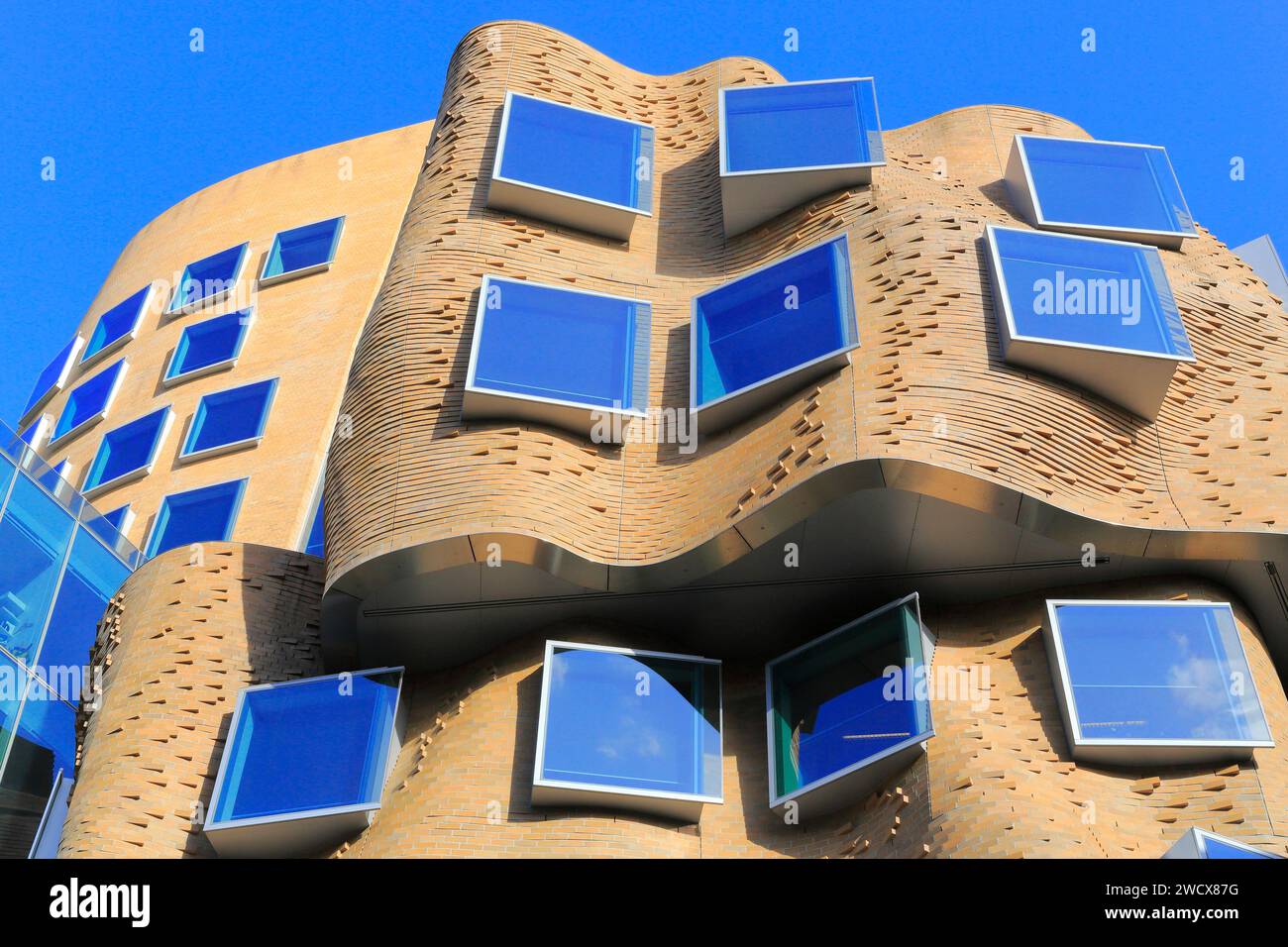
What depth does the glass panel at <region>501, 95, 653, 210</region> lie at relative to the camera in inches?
727

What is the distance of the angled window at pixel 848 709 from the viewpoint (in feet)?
44.5

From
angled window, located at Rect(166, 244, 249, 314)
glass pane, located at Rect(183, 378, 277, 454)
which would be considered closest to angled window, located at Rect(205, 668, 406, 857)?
glass pane, located at Rect(183, 378, 277, 454)

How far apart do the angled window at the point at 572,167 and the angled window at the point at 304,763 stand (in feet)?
19.9

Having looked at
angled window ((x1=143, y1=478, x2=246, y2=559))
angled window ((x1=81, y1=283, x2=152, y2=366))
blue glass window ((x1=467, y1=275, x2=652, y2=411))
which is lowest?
blue glass window ((x1=467, y1=275, x2=652, y2=411))

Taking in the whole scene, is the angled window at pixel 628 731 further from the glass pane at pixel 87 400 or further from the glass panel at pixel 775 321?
the glass pane at pixel 87 400

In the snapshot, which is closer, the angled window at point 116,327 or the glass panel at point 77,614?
the glass panel at point 77,614

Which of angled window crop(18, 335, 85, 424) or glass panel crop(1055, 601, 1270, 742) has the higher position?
angled window crop(18, 335, 85, 424)

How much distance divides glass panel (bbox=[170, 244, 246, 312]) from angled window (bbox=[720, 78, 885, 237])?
42.7 ft

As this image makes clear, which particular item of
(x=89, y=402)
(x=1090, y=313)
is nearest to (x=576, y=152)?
(x=1090, y=313)

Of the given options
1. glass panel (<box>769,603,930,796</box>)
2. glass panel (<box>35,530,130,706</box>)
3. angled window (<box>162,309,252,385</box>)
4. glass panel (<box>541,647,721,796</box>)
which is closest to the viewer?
glass panel (<box>769,603,930,796</box>)

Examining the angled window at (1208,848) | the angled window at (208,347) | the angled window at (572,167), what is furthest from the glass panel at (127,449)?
the angled window at (1208,848)

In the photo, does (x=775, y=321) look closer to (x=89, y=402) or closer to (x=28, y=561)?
(x=28, y=561)

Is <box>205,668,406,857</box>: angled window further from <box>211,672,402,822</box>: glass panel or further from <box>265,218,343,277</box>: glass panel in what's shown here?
<box>265,218,343,277</box>: glass panel

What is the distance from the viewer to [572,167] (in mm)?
18750
